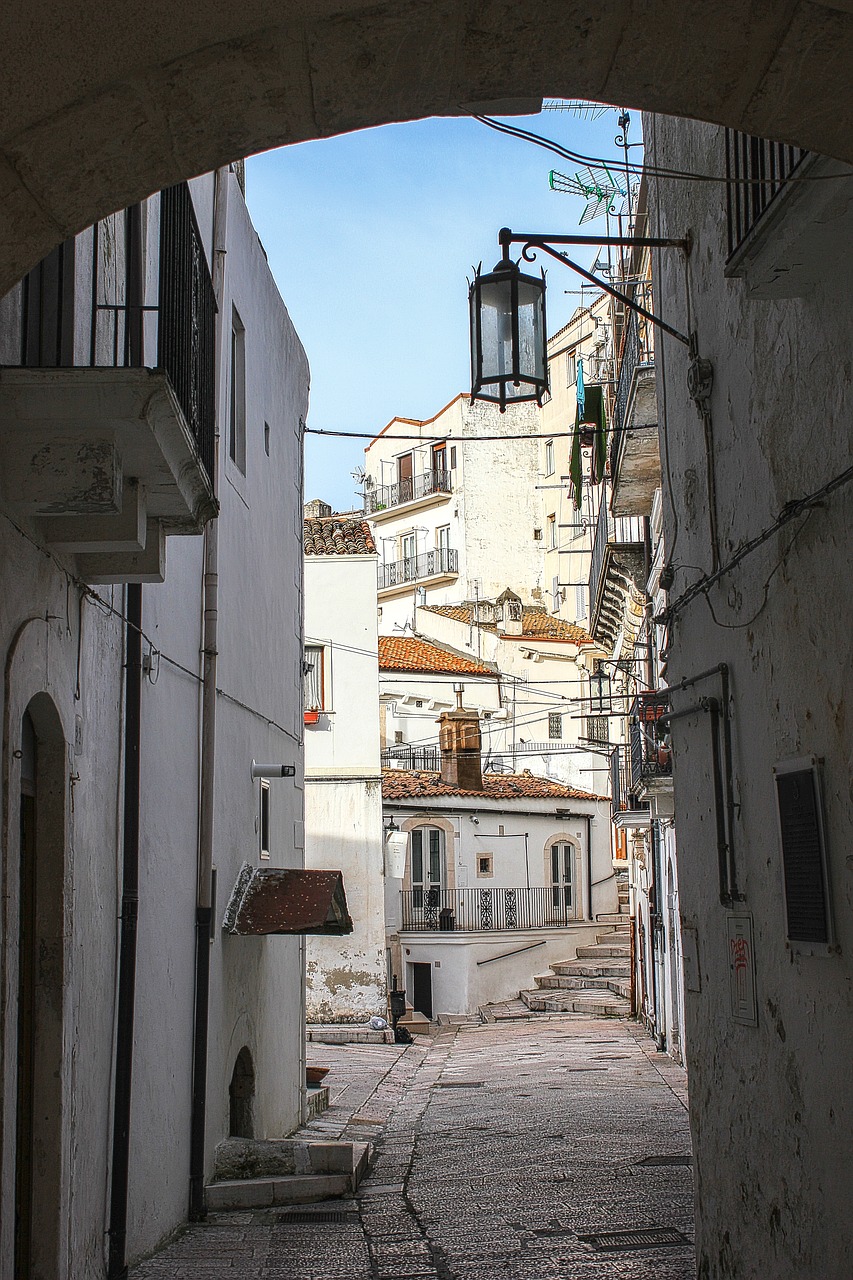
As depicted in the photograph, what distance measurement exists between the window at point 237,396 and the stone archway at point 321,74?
8.76 metres

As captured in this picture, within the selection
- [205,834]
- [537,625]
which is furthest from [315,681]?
[537,625]

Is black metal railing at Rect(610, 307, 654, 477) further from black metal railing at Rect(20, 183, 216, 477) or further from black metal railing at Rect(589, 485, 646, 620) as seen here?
black metal railing at Rect(20, 183, 216, 477)

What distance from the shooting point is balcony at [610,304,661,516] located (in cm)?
1338

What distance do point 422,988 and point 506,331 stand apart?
28268 mm

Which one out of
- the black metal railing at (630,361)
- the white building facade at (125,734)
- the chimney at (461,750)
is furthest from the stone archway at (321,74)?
the chimney at (461,750)

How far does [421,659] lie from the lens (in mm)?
44469

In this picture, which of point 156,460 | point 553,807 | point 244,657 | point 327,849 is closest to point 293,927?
Result: point 244,657

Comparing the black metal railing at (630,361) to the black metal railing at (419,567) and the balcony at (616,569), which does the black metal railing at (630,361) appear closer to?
the balcony at (616,569)

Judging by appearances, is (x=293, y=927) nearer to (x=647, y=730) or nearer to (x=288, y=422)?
(x=288, y=422)

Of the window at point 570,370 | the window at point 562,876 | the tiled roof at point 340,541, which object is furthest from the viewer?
the window at point 570,370

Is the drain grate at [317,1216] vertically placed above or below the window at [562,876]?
below

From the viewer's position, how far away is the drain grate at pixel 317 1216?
9448 millimetres

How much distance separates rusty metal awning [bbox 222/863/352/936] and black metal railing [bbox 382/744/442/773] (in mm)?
29500

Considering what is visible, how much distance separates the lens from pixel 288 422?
15953 millimetres
